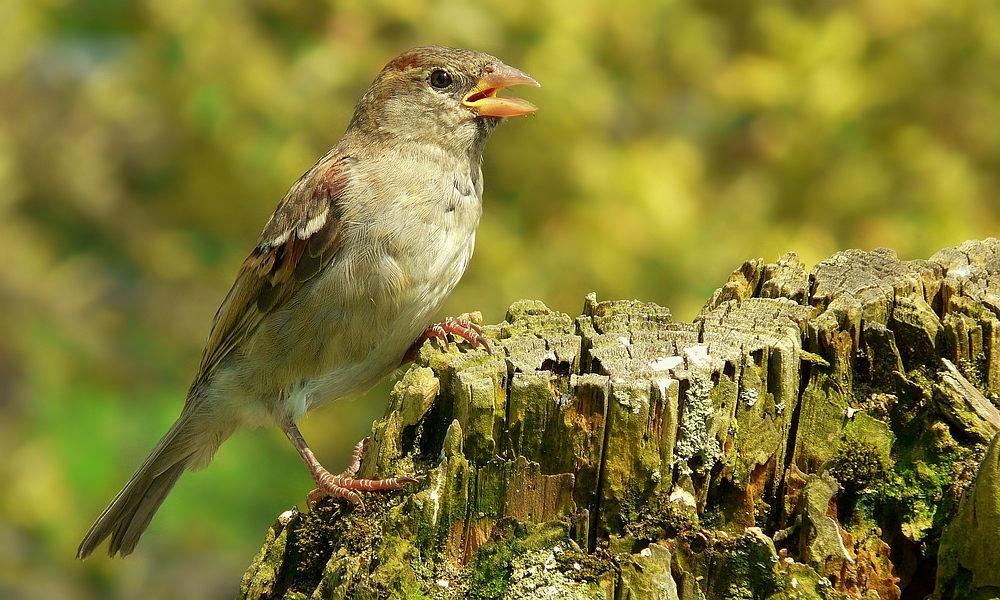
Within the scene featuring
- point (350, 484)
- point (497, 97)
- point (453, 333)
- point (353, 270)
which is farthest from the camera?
point (497, 97)

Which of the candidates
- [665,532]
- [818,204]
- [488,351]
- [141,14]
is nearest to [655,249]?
[818,204]

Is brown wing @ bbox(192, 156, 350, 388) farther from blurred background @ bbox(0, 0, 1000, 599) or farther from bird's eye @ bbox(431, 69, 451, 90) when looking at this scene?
blurred background @ bbox(0, 0, 1000, 599)

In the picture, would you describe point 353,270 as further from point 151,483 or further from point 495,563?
point 495,563

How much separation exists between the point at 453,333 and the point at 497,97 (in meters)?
1.43

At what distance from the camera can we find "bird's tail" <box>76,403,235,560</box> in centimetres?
429

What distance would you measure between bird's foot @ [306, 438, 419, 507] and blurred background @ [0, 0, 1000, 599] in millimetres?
1555

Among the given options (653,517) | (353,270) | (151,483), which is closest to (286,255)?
(353,270)

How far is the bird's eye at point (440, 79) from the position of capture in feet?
14.3

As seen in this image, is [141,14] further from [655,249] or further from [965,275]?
[965,275]

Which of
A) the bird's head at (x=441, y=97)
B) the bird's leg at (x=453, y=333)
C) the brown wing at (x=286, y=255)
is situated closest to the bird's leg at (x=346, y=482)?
the bird's leg at (x=453, y=333)

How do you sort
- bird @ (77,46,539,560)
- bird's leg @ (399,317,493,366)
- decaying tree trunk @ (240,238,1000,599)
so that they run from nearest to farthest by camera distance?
1. decaying tree trunk @ (240,238,1000,599)
2. bird's leg @ (399,317,493,366)
3. bird @ (77,46,539,560)

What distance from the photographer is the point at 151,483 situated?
4434mm

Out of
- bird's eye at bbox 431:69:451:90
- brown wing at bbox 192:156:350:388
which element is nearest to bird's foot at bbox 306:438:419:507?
brown wing at bbox 192:156:350:388

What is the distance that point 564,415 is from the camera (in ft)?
7.82
